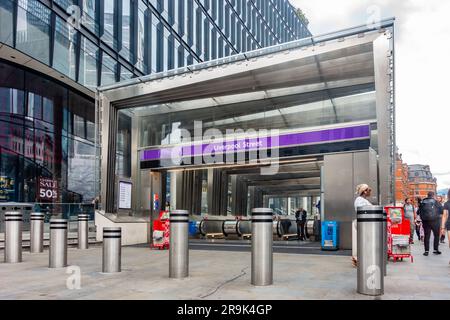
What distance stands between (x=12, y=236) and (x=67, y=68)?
11535mm

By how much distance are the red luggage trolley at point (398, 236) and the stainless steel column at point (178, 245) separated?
16.8 ft

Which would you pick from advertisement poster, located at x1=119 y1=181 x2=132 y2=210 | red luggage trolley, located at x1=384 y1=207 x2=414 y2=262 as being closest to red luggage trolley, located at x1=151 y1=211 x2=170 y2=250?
advertisement poster, located at x1=119 y1=181 x2=132 y2=210

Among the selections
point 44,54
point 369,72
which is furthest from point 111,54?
point 369,72

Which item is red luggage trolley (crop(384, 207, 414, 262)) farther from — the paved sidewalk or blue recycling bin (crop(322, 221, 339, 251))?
blue recycling bin (crop(322, 221, 339, 251))

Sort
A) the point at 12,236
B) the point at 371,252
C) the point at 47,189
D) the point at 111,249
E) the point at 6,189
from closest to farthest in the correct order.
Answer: the point at 371,252 < the point at 111,249 < the point at 12,236 < the point at 6,189 < the point at 47,189

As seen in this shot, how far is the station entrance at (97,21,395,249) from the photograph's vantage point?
13.4 meters

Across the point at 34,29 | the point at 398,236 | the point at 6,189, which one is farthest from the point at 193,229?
the point at 398,236

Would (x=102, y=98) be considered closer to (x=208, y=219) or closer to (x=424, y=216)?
(x=208, y=219)

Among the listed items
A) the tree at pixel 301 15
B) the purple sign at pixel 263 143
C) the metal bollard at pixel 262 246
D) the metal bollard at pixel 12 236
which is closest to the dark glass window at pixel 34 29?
the purple sign at pixel 263 143

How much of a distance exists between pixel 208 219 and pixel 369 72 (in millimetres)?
11139

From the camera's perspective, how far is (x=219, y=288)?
21.6ft

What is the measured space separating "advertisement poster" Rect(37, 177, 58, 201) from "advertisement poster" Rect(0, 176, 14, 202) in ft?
5.33

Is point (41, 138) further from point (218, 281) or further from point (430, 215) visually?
point (430, 215)

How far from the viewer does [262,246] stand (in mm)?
6688
